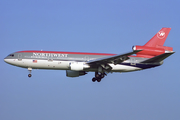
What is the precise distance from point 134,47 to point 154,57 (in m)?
4.14

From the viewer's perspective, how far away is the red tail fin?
161 ft

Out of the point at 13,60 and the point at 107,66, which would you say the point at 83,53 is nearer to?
the point at 107,66

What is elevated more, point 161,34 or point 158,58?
point 161,34

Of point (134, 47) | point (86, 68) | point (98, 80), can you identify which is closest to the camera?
point (134, 47)

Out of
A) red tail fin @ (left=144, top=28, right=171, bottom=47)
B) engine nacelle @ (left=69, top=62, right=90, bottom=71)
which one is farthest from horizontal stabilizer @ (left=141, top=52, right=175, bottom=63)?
engine nacelle @ (left=69, top=62, right=90, bottom=71)

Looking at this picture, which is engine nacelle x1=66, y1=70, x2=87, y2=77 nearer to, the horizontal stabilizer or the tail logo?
the horizontal stabilizer

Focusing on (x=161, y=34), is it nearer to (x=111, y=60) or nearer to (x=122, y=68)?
(x=122, y=68)

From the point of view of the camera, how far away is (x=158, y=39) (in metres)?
49.4

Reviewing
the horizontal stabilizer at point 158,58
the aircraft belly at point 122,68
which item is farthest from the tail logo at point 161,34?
the aircraft belly at point 122,68

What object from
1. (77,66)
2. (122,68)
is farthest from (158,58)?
(77,66)

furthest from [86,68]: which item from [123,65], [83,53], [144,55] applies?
[144,55]

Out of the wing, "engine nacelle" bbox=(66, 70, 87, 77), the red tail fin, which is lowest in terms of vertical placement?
"engine nacelle" bbox=(66, 70, 87, 77)

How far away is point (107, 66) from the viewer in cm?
4688

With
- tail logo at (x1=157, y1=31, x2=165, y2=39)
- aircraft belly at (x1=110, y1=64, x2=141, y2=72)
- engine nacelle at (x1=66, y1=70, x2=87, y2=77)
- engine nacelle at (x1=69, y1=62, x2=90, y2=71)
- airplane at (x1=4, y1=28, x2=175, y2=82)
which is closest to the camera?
engine nacelle at (x1=69, y1=62, x2=90, y2=71)
